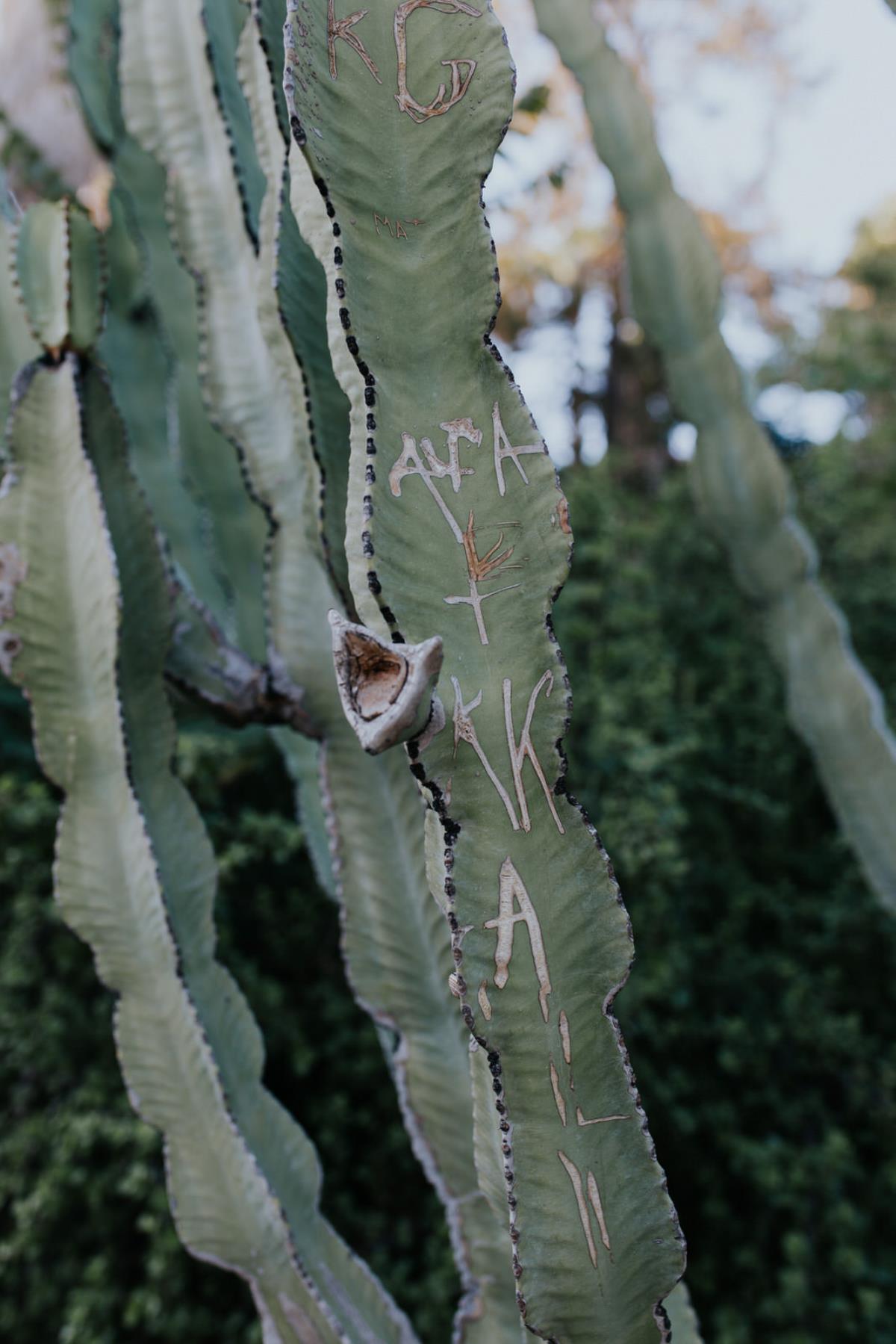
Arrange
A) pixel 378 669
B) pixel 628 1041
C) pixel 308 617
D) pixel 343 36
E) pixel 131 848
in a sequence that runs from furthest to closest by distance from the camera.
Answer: pixel 628 1041 < pixel 308 617 < pixel 131 848 < pixel 343 36 < pixel 378 669

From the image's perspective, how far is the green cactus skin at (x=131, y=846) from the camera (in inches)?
47.2

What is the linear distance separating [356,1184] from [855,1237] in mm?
1071

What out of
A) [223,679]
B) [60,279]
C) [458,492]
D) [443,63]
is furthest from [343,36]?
[223,679]

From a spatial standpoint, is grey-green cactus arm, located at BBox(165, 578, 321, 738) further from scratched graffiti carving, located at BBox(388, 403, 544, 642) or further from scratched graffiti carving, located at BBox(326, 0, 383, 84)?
scratched graffiti carving, located at BBox(326, 0, 383, 84)

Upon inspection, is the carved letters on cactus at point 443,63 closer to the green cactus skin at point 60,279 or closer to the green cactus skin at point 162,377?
the green cactus skin at point 60,279

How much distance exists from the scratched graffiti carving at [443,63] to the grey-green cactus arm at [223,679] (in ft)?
2.14

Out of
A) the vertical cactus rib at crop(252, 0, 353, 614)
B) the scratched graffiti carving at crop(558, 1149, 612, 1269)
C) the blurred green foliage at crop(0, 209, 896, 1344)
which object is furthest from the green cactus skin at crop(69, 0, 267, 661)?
the scratched graffiti carving at crop(558, 1149, 612, 1269)

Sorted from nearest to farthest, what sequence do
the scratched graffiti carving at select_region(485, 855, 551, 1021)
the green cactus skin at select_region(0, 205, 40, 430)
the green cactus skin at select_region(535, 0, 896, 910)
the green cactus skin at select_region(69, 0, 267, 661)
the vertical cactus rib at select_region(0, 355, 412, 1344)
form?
the scratched graffiti carving at select_region(485, 855, 551, 1021)
the vertical cactus rib at select_region(0, 355, 412, 1344)
the green cactus skin at select_region(0, 205, 40, 430)
the green cactus skin at select_region(69, 0, 267, 661)
the green cactus skin at select_region(535, 0, 896, 910)

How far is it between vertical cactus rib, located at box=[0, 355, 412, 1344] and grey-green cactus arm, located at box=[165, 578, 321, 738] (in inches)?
3.0

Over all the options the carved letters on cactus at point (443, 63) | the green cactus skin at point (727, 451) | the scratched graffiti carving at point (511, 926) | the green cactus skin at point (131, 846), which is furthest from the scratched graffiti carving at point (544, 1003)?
the green cactus skin at point (727, 451)

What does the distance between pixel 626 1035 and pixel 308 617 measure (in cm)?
153

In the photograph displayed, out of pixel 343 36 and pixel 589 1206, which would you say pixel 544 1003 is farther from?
pixel 343 36

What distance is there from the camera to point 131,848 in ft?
4.07

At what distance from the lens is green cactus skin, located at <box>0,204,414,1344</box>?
1199mm
